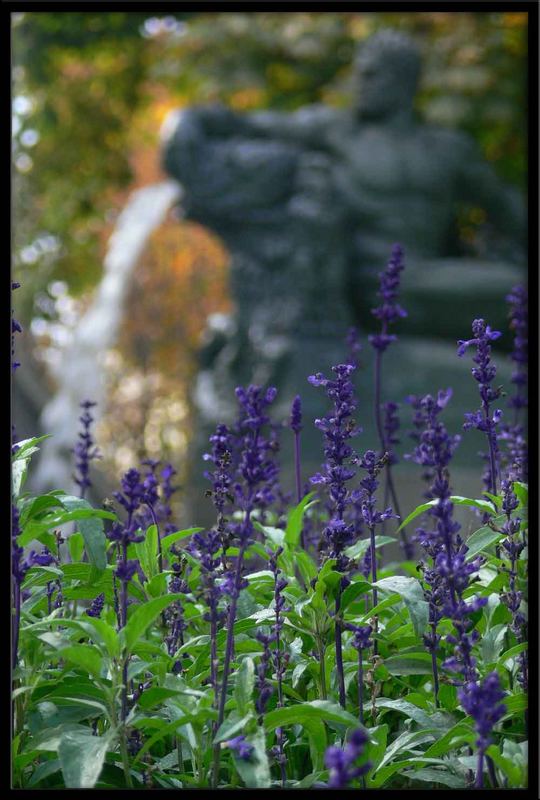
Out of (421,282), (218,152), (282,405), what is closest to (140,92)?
(218,152)

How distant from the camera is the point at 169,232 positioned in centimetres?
1955

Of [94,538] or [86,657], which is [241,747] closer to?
[86,657]

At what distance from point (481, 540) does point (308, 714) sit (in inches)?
24.7

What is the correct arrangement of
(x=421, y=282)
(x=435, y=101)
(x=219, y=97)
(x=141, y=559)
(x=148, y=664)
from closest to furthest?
1. (x=148, y=664)
2. (x=141, y=559)
3. (x=421, y=282)
4. (x=435, y=101)
5. (x=219, y=97)

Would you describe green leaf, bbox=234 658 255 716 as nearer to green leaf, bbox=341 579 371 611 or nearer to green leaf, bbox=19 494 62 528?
green leaf, bbox=341 579 371 611

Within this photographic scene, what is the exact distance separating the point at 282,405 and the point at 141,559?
7.23 metres

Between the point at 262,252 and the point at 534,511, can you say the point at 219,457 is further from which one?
the point at 262,252

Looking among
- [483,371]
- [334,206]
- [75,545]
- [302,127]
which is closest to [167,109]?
[302,127]

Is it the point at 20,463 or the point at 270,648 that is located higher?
the point at 20,463

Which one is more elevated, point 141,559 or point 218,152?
point 218,152

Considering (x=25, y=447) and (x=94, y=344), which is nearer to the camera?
(x=25, y=447)

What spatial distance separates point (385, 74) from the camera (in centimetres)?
1119

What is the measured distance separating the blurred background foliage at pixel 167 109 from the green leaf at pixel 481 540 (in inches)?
459

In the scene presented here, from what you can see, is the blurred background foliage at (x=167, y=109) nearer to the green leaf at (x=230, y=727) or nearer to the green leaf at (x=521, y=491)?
the green leaf at (x=521, y=491)
